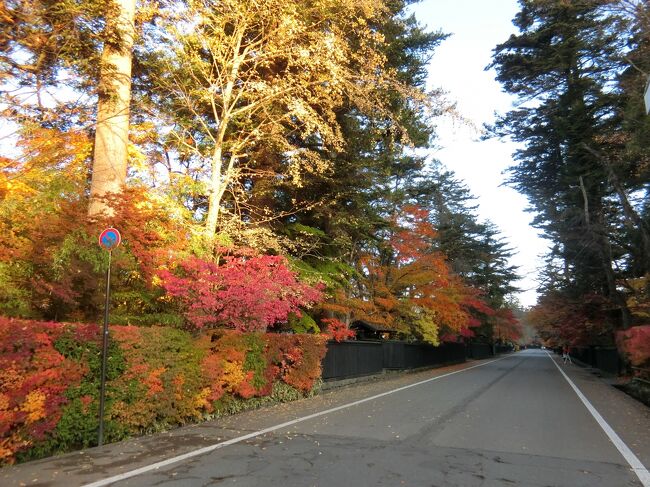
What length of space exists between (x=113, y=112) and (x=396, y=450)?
9.21m

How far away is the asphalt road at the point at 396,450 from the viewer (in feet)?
19.5

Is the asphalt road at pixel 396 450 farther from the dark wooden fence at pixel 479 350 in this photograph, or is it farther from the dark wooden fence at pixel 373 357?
the dark wooden fence at pixel 479 350

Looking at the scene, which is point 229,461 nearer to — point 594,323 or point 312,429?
point 312,429

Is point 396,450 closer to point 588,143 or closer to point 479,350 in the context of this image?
point 588,143

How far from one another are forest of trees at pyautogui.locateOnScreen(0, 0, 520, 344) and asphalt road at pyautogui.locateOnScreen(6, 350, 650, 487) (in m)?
3.19

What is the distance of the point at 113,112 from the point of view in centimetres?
1105

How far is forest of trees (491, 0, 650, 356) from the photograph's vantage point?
19359mm

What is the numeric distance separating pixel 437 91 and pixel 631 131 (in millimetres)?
9595

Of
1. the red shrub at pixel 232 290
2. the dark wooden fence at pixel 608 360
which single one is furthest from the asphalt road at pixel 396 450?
the dark wooden fence at pixel 608 360

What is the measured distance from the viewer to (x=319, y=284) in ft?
53.4

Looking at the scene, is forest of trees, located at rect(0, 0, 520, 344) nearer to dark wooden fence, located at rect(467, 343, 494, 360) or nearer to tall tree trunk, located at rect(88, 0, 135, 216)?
tall tree trunk, located at rect(88, 0, 135, 216)

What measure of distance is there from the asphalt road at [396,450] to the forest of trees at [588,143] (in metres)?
8.96

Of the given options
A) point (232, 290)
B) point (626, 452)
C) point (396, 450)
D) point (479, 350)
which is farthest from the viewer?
point (479, 350)

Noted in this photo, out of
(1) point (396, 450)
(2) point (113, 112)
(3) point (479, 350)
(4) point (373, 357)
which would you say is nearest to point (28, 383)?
(1) point (396, 450)
